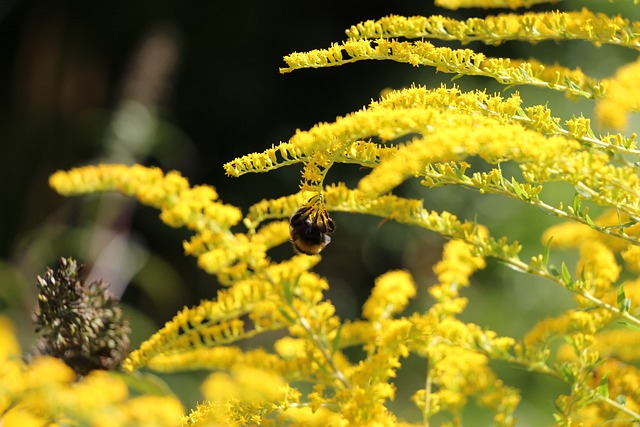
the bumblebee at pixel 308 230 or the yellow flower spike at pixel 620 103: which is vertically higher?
the bumblebee at pixel 308 230

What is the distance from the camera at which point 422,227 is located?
766mm

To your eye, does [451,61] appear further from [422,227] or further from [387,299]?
[387,299]

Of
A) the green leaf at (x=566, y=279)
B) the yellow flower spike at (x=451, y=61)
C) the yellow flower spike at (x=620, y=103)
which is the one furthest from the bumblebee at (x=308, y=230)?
the yellow flower spike at (x=620, y=103)

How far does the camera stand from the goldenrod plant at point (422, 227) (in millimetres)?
636

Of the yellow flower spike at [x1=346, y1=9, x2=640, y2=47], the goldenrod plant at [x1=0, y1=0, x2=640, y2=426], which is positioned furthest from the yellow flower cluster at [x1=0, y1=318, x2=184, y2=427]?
the yellow flower spike at [x1=346, y1=9, x2=640, y2=47]

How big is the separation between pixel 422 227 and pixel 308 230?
173 millimetres

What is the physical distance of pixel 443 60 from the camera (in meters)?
0.75

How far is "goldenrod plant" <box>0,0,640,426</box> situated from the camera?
0.64 metres

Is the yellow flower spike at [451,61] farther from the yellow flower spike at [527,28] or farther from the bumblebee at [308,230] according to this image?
the bumblebee at [308,230]

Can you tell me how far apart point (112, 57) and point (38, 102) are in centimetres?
45

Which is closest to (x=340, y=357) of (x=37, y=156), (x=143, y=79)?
(x=143, y=79)

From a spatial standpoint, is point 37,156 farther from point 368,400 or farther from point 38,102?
point 368,400

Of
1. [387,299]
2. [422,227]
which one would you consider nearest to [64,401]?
[422,227]

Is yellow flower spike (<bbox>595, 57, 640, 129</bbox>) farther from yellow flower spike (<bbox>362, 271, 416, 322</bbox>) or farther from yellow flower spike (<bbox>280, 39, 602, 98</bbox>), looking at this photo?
yellow flower spike (<bbox>362, 271, 416, 322</bbox>)
